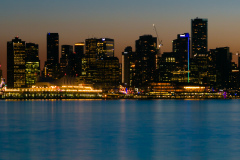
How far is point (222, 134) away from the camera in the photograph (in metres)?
71.2

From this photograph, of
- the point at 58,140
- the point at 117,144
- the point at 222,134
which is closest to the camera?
the point at 117,144

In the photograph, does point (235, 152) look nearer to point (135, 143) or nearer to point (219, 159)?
point (219, 159)

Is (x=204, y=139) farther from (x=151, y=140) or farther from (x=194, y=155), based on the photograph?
(x=194, y=155)

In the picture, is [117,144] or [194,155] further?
[117,144]

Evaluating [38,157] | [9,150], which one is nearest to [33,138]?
[9,150]

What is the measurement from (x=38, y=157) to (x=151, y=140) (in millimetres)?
18756

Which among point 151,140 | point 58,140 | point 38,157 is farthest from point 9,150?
point 151,140

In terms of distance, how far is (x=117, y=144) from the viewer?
57.7m

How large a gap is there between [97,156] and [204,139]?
65.9ft

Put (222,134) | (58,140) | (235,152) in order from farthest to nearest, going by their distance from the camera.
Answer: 1. (222,134)
2. (58,140)
3. (235,152)

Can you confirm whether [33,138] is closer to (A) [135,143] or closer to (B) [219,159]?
(A) [135,143]

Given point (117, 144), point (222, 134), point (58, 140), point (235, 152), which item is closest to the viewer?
point (235, 152)

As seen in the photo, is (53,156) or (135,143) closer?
(53,156)

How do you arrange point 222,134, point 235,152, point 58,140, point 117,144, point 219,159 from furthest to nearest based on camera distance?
point 222,134
point 58,140
point 117,144
point 235,152
point 219,159
